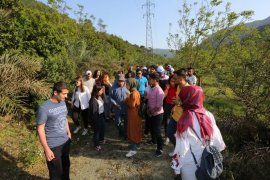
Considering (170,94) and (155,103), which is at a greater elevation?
(170,94)

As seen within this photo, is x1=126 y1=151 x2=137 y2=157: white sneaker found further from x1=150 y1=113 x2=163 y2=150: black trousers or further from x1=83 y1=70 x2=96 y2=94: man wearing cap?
x1=83 y1=70 x2=96 y2=94: man wearing cap

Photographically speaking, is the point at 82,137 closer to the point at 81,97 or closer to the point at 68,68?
the point at 81,97

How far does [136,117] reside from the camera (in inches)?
244

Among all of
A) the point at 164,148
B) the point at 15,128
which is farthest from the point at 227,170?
the point at 15,128

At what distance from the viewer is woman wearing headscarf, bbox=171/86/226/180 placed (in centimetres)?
306

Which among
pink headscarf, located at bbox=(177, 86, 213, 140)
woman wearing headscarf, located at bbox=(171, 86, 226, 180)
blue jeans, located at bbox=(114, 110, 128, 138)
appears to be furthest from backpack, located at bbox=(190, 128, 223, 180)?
blue jeans, located at bbox=(114, 110, 128, 138)

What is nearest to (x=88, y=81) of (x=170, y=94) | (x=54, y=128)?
(x=170, y=94)

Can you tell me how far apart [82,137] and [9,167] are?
222 cm

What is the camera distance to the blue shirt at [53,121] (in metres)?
4.03

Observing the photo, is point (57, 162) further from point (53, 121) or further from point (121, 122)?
point (121, 122)

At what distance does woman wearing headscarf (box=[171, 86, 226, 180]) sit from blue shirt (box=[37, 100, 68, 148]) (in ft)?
6.59

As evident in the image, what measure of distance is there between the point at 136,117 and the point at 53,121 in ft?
7.73

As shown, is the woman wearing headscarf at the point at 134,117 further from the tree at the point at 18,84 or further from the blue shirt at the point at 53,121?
the tree at the point at 18,84

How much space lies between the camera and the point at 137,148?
6.64 m
